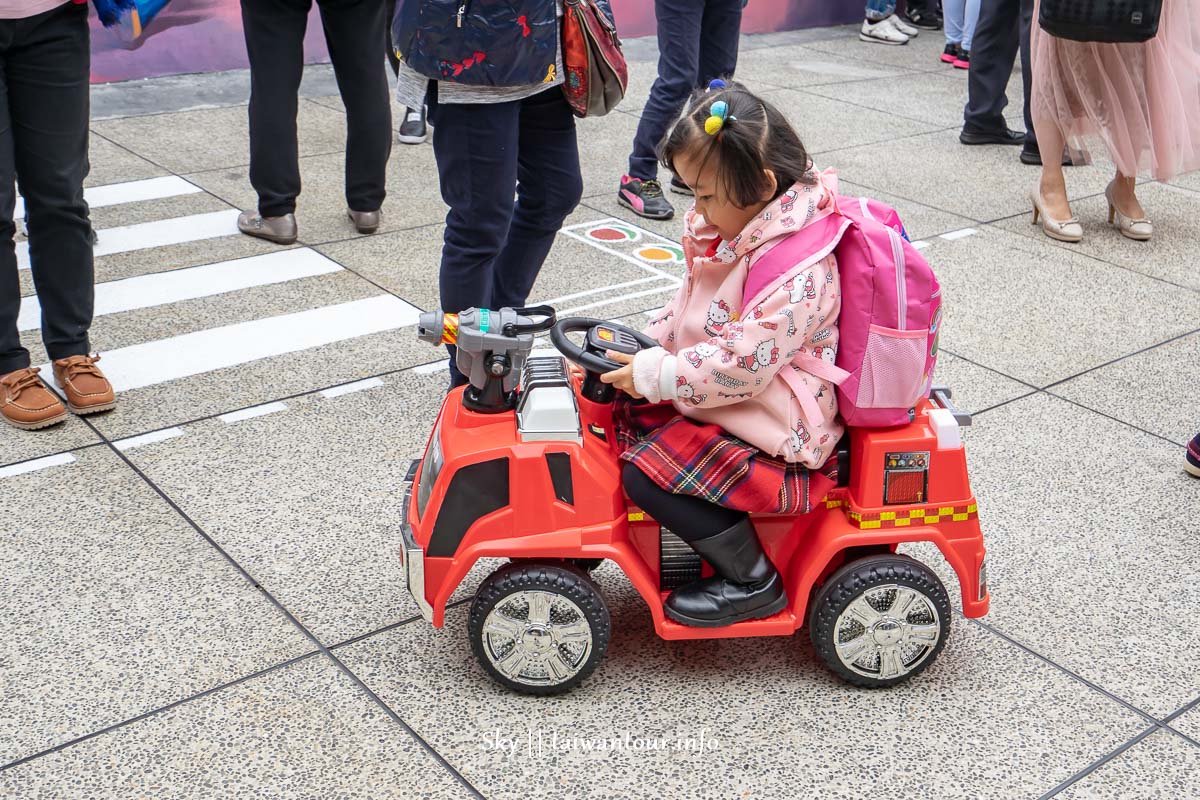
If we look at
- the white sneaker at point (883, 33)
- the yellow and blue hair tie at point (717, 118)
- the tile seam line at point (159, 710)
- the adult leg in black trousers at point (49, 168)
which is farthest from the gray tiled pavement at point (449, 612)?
the white sneaker at point (883, 33)

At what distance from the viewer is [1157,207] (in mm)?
6418

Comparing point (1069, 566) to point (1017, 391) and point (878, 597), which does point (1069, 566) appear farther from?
point (1017, 391)

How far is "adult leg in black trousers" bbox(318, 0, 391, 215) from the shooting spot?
16.7ft

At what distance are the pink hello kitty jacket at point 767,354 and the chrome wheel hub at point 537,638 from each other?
486mm

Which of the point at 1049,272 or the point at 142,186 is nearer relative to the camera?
the point at 1049,272

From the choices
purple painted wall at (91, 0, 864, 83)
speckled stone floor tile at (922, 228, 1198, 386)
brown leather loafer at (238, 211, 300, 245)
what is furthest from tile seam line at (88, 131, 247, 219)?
speckled stone floor tile at (922, 228, 1198, 386)

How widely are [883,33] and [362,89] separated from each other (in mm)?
6704

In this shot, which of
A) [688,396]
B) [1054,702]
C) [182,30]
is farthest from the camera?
[182,30]

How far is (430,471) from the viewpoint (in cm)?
268

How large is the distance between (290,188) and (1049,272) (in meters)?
3.34

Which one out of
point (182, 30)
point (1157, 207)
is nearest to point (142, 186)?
point (182, 30)

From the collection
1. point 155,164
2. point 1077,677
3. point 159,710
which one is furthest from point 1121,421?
point 155,164

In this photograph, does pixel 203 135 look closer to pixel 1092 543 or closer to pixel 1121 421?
pixel 1121 421

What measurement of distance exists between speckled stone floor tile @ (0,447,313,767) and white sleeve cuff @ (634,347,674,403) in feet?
3.28
